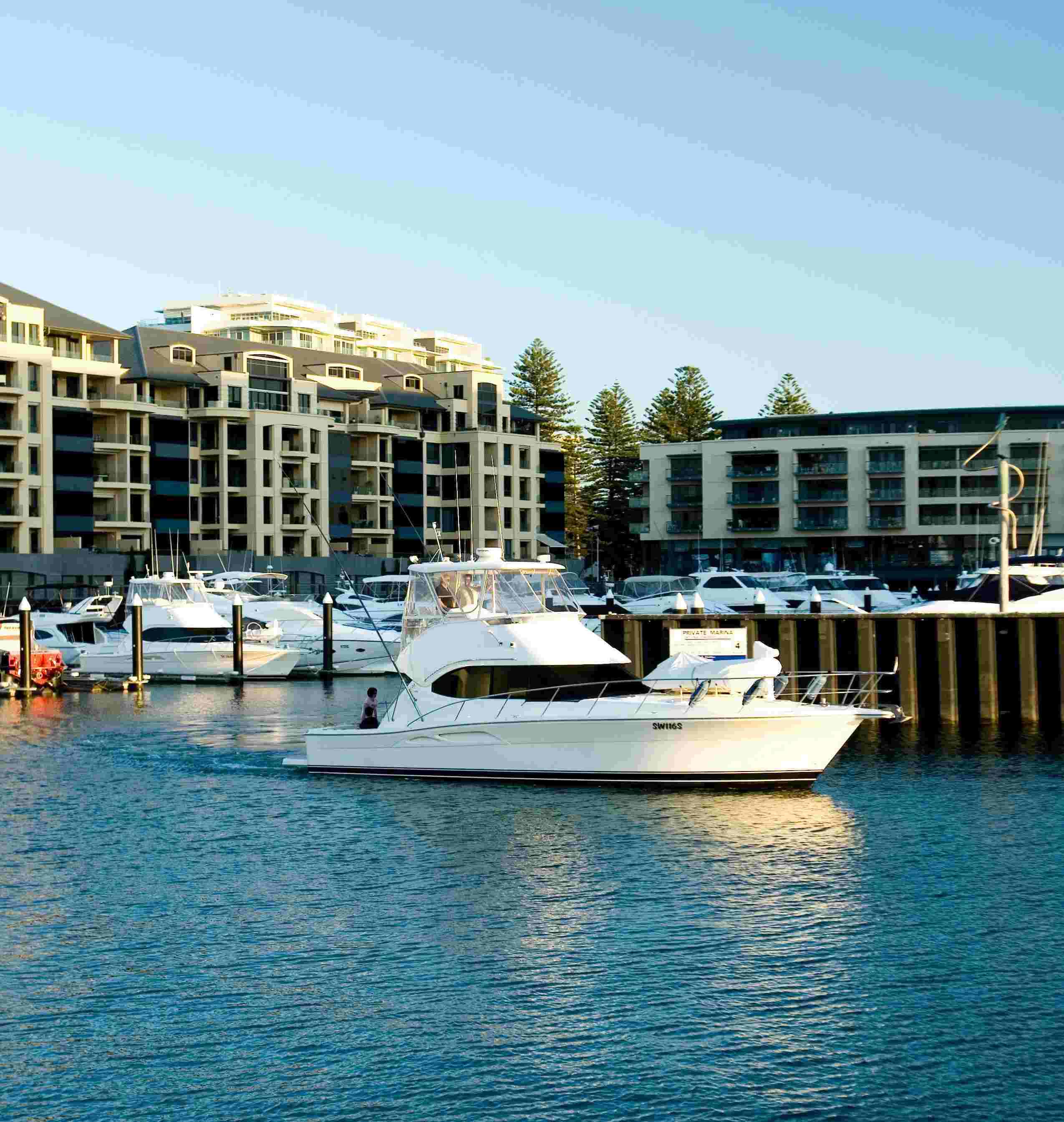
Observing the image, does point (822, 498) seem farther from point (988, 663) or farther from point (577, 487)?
point (988, 663)

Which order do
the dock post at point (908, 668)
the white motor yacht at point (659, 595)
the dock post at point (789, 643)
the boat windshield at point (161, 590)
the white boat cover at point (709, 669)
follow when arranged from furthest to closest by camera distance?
the white motor yacht at point (659, 595) → the boat windshield at point (161, 590) → the dock post at point (789, 643) → the dock post at point (908, 668) → the white boat cover at point (709, 669)

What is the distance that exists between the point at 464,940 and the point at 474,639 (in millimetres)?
13983

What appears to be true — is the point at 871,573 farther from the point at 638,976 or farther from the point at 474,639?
the point at 638,976

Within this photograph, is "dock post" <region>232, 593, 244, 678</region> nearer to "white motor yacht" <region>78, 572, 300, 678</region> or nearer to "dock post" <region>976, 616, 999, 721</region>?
"white motor yacht" <region>78, 572, 300, 678</region>

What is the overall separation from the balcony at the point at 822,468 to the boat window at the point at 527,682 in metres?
115

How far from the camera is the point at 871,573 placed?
464 feet

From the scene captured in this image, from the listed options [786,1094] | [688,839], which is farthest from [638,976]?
[688,839]

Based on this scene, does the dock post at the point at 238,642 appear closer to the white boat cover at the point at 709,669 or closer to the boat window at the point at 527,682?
the boat window at the point at 527,682

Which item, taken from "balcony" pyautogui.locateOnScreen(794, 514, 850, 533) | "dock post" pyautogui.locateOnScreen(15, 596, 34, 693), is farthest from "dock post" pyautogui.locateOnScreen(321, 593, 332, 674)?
"balcony" pyautogui.locateOnScreen(794, 514, 850, 533)

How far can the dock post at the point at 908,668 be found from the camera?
160ft

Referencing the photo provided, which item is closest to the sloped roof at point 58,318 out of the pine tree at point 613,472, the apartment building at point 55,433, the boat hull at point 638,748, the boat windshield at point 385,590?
the apartment building at point 55,433

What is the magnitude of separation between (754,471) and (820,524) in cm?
810

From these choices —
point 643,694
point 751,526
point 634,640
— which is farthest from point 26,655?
point 751,526

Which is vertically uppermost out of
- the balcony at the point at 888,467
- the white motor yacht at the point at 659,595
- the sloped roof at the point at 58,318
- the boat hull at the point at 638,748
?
the sloped roof at the point at 58,318
